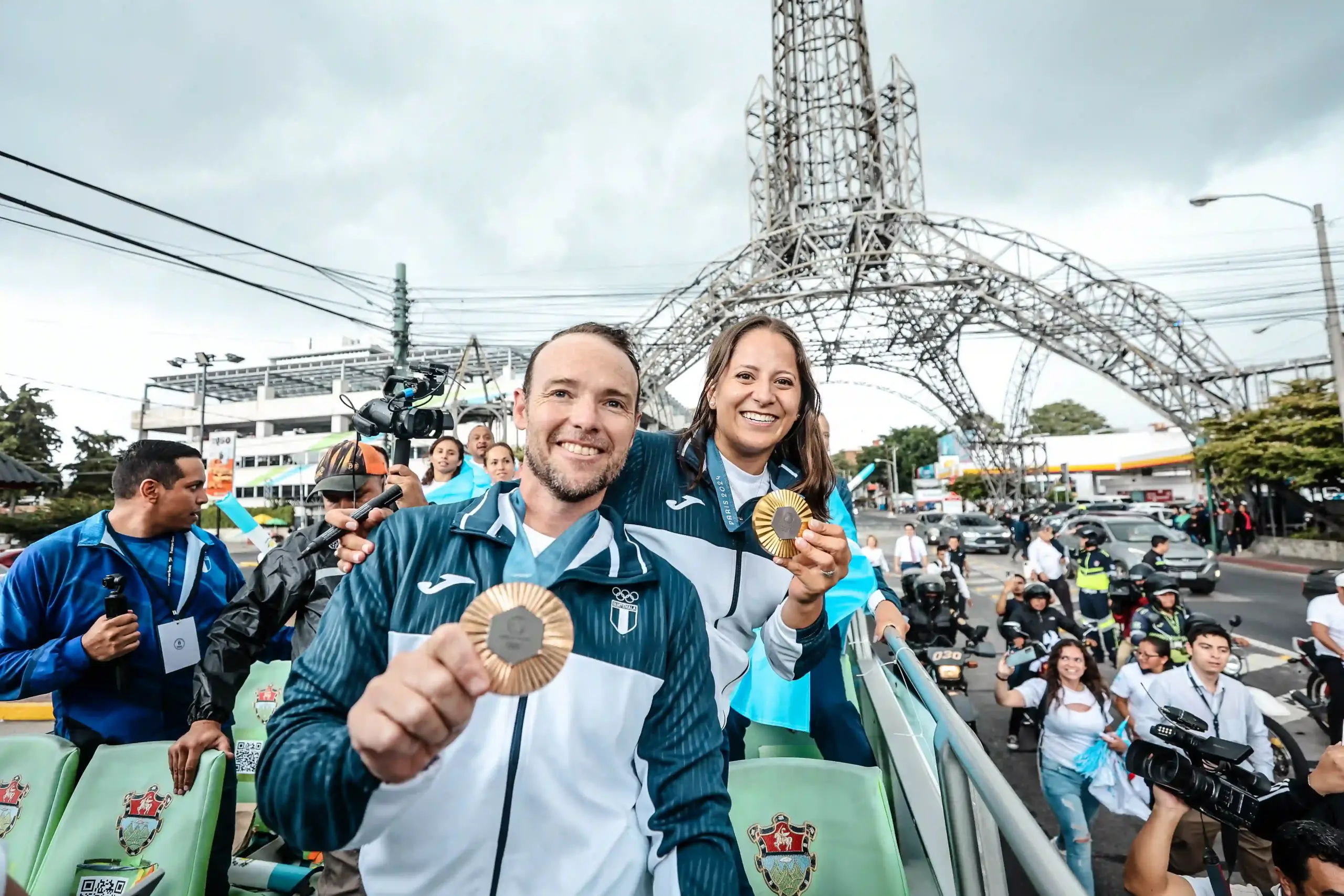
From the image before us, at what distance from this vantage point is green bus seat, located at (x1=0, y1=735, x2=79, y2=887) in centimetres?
240

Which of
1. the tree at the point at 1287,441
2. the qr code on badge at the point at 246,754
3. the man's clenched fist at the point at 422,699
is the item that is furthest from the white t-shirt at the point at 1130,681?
the tree at the point at 1287,441

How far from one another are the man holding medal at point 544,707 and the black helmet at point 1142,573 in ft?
25.0

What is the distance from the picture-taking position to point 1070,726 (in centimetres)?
427

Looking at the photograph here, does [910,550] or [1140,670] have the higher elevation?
[910,550]

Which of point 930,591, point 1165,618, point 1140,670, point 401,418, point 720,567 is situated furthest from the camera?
point 930,591

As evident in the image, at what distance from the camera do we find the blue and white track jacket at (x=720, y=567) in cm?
191

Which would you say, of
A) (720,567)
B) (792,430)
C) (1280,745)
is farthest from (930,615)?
(720,567)

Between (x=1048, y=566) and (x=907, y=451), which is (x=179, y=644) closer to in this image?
(x=1048, y=566)

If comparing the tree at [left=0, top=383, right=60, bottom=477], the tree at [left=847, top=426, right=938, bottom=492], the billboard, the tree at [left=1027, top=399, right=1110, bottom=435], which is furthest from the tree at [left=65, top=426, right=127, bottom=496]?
the tree at [left=1027, top=399, right=1110, bottom=435]

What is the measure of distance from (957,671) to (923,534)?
76.5ft

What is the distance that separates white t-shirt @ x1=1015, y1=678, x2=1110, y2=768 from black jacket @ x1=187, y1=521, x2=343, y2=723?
438 centimetres

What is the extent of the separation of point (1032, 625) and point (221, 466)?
2070cm

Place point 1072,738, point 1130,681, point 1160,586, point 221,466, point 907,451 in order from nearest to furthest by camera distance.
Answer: point 1072,738
point 1130,681
point 1160,586
point 221,466
point 907,451

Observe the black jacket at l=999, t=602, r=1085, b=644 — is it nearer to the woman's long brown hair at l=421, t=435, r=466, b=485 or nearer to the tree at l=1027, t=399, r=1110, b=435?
the woman's long brown hair at l=421, t=435, r=466, b=485
